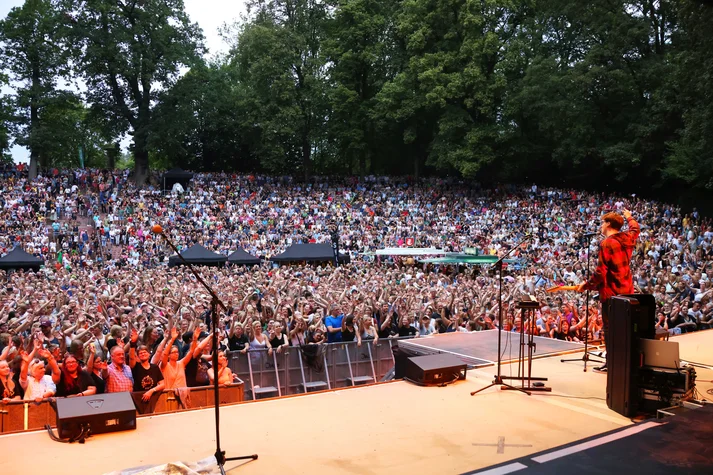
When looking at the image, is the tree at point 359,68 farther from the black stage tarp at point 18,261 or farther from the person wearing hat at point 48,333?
the person wearing hat at point 48,333

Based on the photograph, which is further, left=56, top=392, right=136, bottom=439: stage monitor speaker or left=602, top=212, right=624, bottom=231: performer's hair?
left=602, top=212, right=624, bottom=231: performer's hair

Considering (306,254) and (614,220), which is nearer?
(614,220)

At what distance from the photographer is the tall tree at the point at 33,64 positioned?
98.5 ft

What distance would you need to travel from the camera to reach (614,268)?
592cm

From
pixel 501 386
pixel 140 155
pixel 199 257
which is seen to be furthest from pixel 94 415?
pixel 140 155

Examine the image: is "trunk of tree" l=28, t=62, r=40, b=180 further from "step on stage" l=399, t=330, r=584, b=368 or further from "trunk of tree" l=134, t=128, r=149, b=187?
"step on stage" l=399, t=330, r=584, b=368

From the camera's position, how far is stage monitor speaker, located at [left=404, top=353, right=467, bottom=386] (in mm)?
6184

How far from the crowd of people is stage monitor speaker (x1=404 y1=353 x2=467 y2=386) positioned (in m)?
1.94

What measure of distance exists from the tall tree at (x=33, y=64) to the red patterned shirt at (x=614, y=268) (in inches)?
1213

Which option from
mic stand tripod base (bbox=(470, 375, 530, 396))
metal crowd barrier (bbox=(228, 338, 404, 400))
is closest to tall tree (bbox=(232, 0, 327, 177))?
metal crowd barrier (bbox=(228, 338, 404, 400))

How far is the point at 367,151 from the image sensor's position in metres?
34.9

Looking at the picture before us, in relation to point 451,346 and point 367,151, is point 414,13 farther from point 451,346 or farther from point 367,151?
point 451,346

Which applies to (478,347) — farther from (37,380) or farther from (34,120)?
(34,120)

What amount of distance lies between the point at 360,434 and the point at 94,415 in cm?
216
